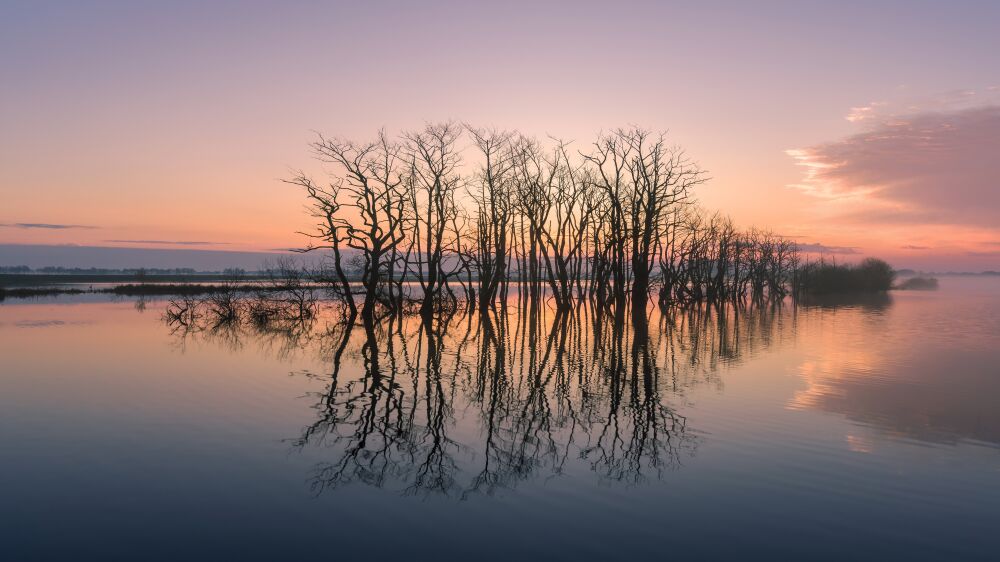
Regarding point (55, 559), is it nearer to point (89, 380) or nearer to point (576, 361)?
point (89, 380)

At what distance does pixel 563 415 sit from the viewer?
13602mm

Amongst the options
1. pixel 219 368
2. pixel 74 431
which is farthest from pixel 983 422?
pixel 219 368

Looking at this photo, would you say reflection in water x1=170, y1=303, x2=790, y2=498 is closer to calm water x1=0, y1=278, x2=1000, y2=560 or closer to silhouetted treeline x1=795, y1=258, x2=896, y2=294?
calm water x1=0, y1=278, x2=1000, y2=560

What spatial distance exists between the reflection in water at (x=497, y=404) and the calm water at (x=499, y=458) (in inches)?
3.3

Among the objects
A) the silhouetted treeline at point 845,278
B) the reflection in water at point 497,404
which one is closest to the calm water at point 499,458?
the reflection in water at point 497,404

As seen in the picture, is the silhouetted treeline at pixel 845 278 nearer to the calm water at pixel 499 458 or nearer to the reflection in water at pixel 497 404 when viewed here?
the reflection in water at pixel 497 404

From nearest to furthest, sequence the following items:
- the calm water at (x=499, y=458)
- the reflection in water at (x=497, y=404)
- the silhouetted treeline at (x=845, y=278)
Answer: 1. the calm water at (x=499, y=458)
2. the reflection in water at (x=497, y=404)
3. the silhouetted treeline at (x=845, y=278)

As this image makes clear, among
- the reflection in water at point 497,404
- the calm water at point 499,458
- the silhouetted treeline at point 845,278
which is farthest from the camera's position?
the silhouetted treeline at point 845,278

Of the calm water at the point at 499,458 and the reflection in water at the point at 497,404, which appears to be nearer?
the calm water at the point at 499,458

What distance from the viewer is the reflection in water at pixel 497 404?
9984 millimetres

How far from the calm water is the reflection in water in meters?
0.08

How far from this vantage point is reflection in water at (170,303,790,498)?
32.8 ft

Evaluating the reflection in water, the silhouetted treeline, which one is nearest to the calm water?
the reflection in water

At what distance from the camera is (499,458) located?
34.4ft
